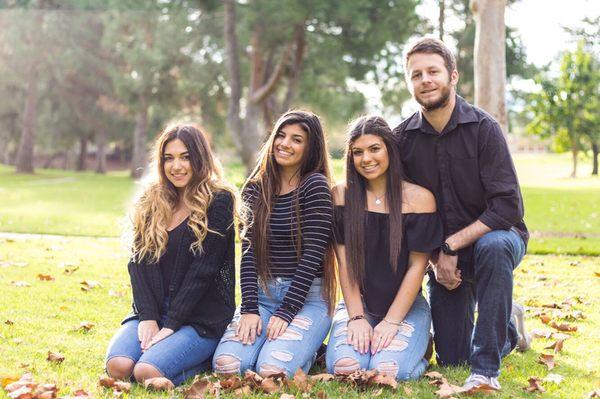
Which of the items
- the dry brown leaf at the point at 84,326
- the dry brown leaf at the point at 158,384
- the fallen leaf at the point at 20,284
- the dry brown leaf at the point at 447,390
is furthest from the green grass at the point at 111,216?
the dry brown leaf at the point at 158,384

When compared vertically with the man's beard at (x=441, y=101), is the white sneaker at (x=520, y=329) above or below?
below

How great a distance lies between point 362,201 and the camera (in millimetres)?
4340

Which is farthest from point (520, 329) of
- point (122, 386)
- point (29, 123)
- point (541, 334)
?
point (29, 123)

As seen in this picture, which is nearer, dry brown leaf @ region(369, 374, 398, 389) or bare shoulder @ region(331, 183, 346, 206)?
dry brown leaf @ region(369, 374, 398, 389)

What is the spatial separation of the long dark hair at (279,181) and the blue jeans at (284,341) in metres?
0.10

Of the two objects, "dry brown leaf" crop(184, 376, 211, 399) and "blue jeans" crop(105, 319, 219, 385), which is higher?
"blue jeans" crop(105, 319, 219, 385)

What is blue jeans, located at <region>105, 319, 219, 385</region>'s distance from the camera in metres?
4.02

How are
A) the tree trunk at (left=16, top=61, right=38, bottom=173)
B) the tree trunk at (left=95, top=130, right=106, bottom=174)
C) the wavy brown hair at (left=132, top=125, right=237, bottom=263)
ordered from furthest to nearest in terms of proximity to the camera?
the tree trunk at (left=95, top=130, right=106, bottom=174), the tree trunk at (left=16, top=61, right=38, bottom=173), the wavy brown hair at (left=132, top=125, right=237, bottom=263)

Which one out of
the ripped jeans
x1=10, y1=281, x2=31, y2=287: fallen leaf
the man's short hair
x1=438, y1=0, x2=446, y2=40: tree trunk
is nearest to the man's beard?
the man's short hair

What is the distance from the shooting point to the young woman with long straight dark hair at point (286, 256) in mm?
4207

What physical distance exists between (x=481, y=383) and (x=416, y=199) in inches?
45.1

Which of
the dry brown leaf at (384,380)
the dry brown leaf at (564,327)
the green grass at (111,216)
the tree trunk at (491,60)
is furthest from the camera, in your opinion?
the green grass at (111,216)

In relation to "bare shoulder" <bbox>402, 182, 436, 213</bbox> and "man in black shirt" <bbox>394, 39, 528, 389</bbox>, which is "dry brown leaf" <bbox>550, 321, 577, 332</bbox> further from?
"bare shoulder" <bbox>402, 182, 436, 213</bbox>

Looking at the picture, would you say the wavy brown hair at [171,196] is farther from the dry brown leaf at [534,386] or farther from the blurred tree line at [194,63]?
the blurred tree line at [194,63]
